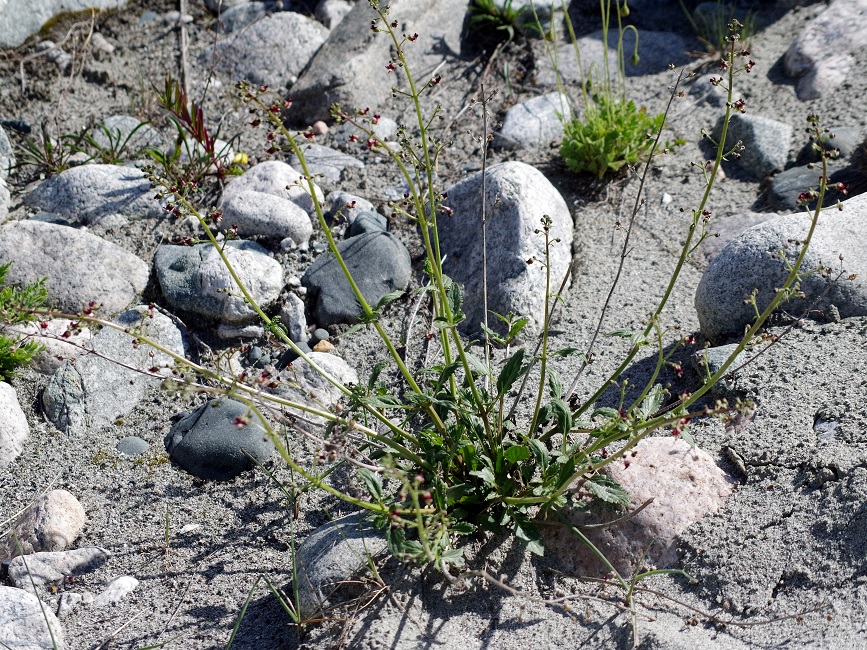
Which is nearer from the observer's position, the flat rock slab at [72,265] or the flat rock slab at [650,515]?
the flat rock slab at [650,515]

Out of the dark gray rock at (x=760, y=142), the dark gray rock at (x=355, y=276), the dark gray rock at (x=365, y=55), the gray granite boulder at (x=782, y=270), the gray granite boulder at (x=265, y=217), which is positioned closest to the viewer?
the gray granite boulder at (x=782, y=270)

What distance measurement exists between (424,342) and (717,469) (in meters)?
1.55

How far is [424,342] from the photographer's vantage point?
4078 mm

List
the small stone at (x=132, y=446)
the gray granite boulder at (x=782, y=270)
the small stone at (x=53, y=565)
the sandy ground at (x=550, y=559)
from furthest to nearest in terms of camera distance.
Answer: the small stone at (x=132, y=446)
the gray granite boulder at (x=782, y=270)
the small stone at (x=53, y=565)
the sandy ground at (x=550, y=559)

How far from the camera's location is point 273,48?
5.86 m

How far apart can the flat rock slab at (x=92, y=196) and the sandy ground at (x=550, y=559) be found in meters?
0.24

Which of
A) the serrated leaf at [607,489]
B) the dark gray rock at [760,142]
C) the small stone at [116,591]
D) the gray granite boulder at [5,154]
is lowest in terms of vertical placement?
the small stone at [116,591]

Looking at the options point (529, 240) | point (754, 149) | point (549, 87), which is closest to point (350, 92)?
point (549, 87)

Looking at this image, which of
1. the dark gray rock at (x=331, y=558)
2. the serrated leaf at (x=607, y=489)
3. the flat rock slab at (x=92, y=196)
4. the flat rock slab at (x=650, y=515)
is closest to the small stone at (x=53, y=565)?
the dark gray rock at (x=331, y=558)

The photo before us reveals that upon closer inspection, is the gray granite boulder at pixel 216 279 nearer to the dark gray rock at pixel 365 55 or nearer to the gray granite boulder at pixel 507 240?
the gray granite boulder at pixel 507 240

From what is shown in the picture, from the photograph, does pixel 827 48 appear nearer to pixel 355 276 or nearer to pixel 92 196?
pixel 355 276

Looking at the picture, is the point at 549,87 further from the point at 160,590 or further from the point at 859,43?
the point at 160,590

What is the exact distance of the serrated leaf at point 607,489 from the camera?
2.88m

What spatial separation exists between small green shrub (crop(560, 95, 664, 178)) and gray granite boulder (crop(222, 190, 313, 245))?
1.63m
